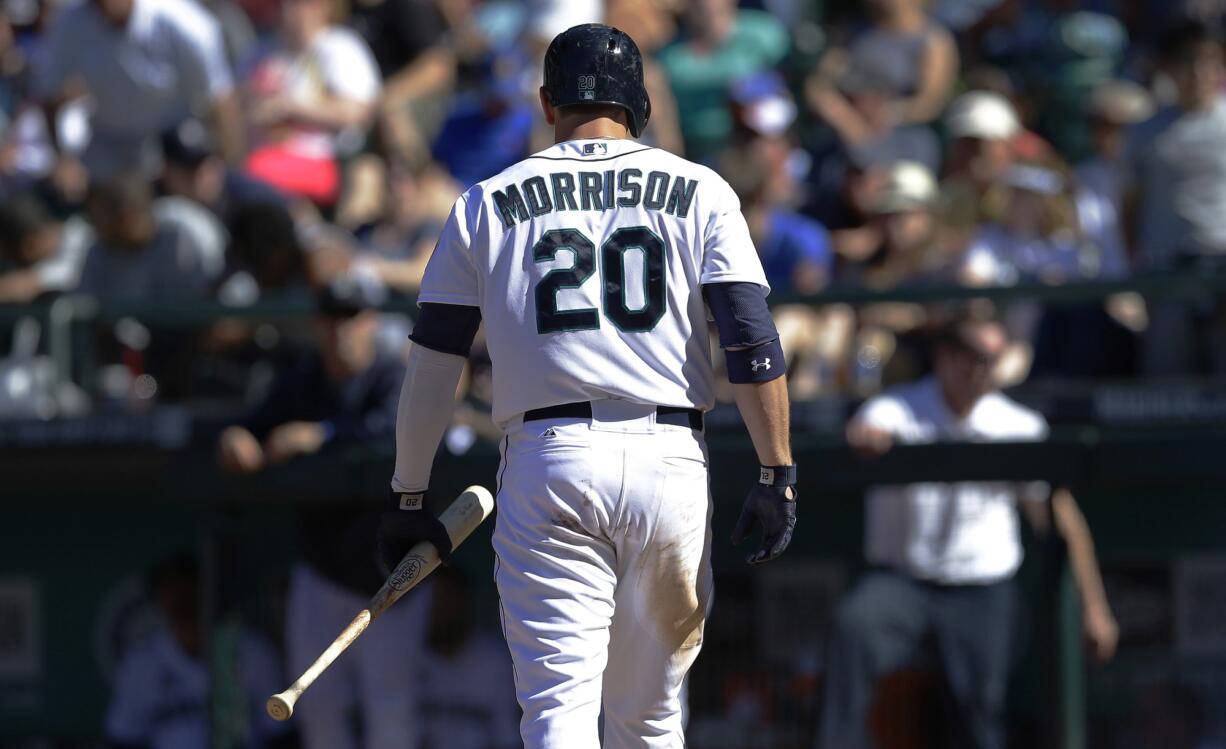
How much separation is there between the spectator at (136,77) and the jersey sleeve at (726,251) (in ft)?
18.6

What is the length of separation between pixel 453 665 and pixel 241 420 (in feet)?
4.12

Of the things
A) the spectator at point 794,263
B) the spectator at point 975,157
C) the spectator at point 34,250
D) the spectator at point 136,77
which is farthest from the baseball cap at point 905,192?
the spectator at point 34,250

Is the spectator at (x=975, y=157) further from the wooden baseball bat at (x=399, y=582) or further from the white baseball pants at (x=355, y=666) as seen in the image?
the wooden baseball bat at (x=399, y=582)

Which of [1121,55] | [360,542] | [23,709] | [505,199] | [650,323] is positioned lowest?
[23,709]

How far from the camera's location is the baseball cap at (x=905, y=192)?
8.11 metres

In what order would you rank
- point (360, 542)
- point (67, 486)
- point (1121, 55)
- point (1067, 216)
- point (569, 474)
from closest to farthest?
1. point (569, 474)
2. point (360, 542)
3. point (67, 486)
4. point (1067, 216)
5. point (1121, 55)

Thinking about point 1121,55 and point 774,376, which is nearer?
point 774,376

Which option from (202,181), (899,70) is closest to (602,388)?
(202,181)

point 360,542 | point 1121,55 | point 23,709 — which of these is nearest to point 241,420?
point 360,542

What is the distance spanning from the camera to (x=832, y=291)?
6.89 meters

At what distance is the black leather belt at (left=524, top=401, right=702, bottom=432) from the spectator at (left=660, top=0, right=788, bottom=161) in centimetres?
517

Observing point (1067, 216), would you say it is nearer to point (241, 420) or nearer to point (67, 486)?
point (241, 420)

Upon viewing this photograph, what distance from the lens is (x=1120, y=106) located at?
9.09m

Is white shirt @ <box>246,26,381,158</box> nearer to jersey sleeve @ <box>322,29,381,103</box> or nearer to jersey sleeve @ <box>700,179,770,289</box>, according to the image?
jersey sleeve @ <box>322,29,381,103</box>
